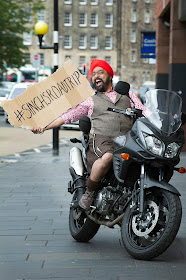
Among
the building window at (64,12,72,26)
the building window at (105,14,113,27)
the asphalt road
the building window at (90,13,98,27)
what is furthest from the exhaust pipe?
the building window at (90,13,98,27)

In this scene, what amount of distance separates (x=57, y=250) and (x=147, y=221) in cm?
92

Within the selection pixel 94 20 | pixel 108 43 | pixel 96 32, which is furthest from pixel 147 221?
pixel 94 20

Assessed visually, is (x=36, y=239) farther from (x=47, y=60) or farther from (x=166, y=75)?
(x=47, y=60)

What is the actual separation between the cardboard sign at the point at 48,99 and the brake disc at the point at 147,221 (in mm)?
1247

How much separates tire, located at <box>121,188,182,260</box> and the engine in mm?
309

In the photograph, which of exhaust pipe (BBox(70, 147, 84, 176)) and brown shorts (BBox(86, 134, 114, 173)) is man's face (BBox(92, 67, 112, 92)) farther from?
exhaust pipe (BBox(70, 147, 84, 176))

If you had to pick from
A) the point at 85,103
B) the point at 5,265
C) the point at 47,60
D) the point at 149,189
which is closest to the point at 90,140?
the point at 85,103

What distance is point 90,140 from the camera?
597 centimetres

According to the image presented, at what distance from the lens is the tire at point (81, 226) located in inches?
241

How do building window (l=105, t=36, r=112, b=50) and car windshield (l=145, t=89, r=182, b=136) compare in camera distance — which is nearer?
car windshield (l=145, t=89, r=182, b=136)

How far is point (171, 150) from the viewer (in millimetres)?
5195

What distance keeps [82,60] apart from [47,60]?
18.7ft

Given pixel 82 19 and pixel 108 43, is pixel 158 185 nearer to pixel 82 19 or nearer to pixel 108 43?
pixel 108 43

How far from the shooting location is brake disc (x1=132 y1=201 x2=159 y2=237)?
5.21 metres
